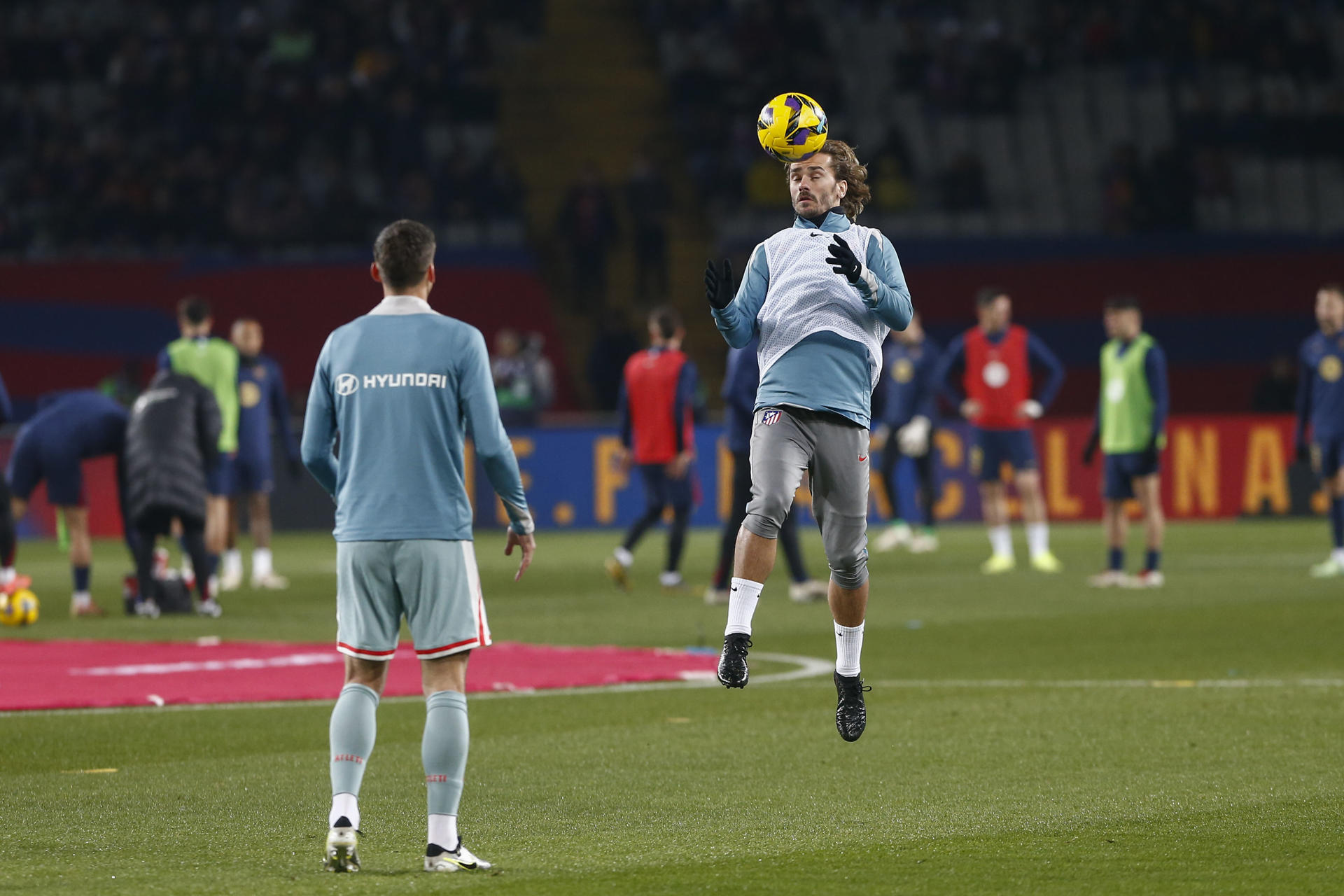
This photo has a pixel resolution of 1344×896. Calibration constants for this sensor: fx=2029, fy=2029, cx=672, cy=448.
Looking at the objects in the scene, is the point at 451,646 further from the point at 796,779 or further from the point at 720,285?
the point at 796,779

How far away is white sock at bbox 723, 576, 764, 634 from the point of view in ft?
24.9

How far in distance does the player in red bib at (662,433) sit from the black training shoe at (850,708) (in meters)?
9.11

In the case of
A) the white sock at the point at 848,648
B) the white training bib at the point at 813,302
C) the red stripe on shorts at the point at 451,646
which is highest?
the white training bib at the point at 813,302

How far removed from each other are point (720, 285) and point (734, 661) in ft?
4.61

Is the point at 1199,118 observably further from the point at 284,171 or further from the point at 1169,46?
the point at 284,171

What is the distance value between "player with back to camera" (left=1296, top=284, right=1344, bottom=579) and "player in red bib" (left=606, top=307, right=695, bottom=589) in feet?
18.1

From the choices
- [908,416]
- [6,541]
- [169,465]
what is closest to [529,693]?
[169,465]

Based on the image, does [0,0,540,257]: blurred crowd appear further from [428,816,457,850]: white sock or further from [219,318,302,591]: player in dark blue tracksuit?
[428,816,457,850]: white sock

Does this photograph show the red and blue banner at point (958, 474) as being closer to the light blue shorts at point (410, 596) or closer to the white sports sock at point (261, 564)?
the white sports sock at point (261, 564)

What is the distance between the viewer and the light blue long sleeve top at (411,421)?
19.6ft

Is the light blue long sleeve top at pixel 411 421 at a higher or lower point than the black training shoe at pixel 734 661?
higher

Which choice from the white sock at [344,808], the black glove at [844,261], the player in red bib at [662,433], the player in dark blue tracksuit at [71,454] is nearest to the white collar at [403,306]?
the white sock at [344,808]

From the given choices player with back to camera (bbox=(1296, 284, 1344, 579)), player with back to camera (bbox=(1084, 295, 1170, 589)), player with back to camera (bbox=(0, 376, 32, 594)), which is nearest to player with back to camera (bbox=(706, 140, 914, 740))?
player with back to camera (bbox=(0, 376, 32, 594))

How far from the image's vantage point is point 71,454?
50.4ft
